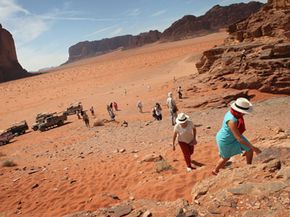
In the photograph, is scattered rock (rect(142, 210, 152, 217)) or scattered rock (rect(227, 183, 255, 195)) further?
scattered rock (rect(142, 210, 152, 217))

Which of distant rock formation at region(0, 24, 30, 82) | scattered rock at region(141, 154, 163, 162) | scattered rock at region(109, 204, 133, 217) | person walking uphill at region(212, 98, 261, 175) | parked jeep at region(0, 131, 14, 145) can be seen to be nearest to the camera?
scattered rock at region(109, 204, 133, 217)

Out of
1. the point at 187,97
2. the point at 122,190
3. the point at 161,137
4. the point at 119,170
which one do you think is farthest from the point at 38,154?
the point at 187,97

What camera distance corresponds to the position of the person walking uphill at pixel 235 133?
560 centimetres

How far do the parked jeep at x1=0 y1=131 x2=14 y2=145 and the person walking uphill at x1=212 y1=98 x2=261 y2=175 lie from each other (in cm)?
1988

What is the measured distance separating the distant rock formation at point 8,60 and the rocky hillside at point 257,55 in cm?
9609

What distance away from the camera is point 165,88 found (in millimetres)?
29359

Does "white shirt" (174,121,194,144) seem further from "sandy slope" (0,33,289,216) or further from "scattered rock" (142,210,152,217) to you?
"scattered rock" (142,210,152,217)

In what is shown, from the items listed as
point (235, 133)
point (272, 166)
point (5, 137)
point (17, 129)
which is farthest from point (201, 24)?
point (272, 166)

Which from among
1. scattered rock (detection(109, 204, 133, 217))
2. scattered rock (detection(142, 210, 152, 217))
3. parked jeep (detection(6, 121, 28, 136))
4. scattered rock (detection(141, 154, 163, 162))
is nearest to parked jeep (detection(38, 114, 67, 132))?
parked jeep (detection(6, 121, 28, 136))

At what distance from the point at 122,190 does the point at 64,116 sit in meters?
18.4

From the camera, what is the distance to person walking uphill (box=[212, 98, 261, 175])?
221 inches

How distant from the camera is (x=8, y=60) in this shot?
377 ft

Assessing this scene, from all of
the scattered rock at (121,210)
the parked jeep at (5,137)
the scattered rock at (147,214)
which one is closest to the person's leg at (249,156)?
the scattered rock at (147,214)

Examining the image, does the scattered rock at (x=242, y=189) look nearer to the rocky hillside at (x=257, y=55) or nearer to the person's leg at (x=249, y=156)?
the person's leg at (x=249, y=156)
